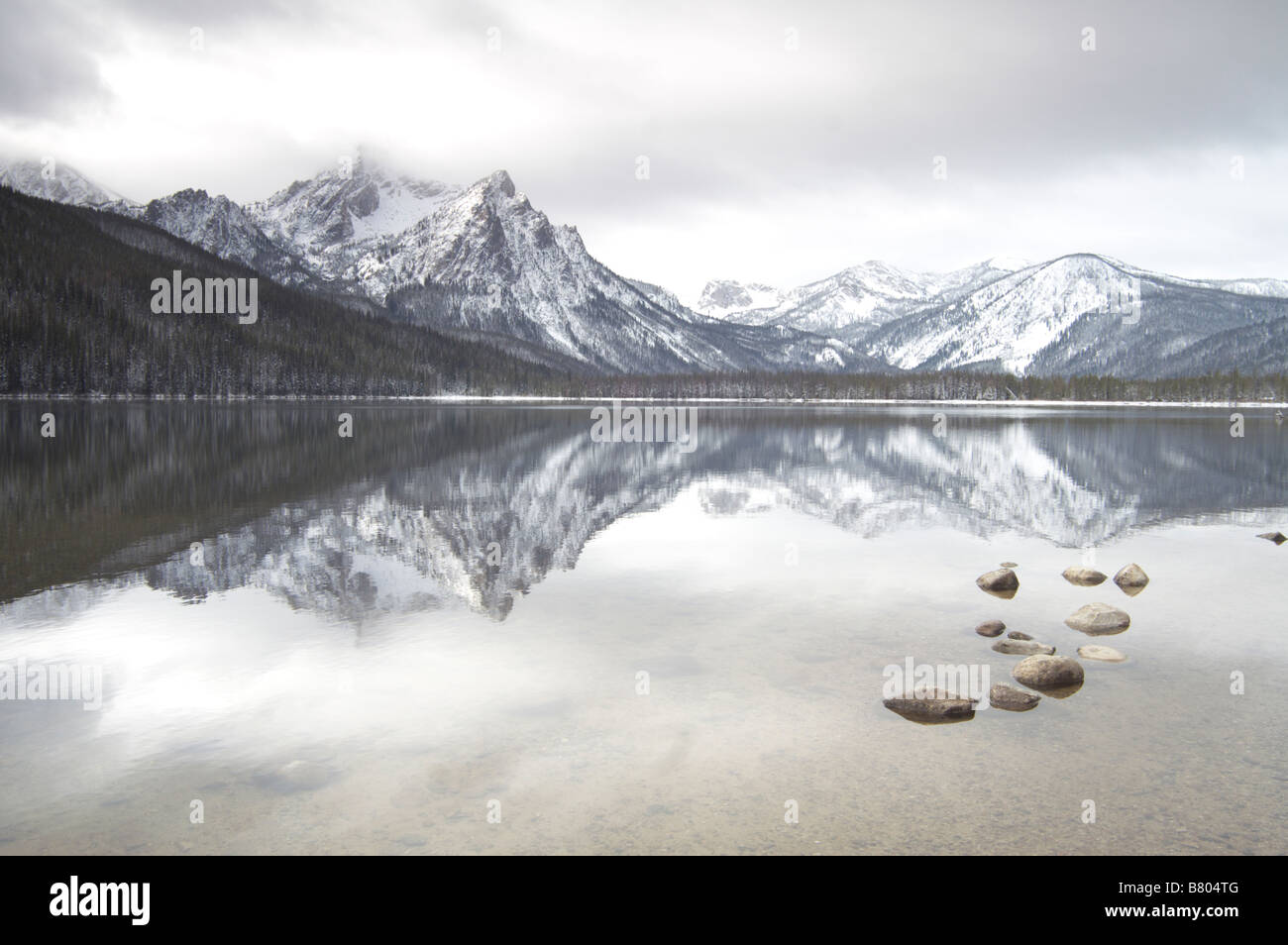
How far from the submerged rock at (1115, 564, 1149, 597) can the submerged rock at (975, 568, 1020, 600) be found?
9.37 ft

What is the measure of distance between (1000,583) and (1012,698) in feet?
30.9

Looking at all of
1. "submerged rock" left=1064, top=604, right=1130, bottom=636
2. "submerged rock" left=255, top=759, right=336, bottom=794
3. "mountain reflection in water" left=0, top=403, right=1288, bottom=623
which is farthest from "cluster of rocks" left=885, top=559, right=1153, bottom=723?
"mountain reflection in water" left=0, top=403, right=1288, bottom=623

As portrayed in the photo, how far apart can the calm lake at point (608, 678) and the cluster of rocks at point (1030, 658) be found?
1.03ft

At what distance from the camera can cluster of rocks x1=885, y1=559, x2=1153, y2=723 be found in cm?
1329

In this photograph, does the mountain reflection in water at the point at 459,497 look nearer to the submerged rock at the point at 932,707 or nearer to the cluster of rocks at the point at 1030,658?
the cluster of rocks at the point at 1030,658

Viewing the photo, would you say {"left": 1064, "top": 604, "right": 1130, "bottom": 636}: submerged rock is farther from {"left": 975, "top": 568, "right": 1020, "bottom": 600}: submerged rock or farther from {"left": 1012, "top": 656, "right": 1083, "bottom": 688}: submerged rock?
{"left": 1012, "top": 656, "right": 1083, "bottom": 688}: submerged rock

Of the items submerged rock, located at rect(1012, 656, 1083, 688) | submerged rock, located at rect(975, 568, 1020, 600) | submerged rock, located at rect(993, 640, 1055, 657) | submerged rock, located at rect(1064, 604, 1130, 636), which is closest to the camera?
submerged rock, located at rect(1012, 656, 1083, 688)

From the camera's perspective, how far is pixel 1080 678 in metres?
14.8

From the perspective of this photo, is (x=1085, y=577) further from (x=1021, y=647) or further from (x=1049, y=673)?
(x=1049, y=673)

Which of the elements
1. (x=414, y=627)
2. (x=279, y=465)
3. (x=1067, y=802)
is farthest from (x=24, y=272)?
(x=1067, y=802)

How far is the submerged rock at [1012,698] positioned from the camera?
536 inches

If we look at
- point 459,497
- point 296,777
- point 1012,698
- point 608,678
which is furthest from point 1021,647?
point 459,497

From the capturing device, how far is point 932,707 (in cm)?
1320

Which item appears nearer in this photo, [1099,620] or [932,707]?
[932,707]
